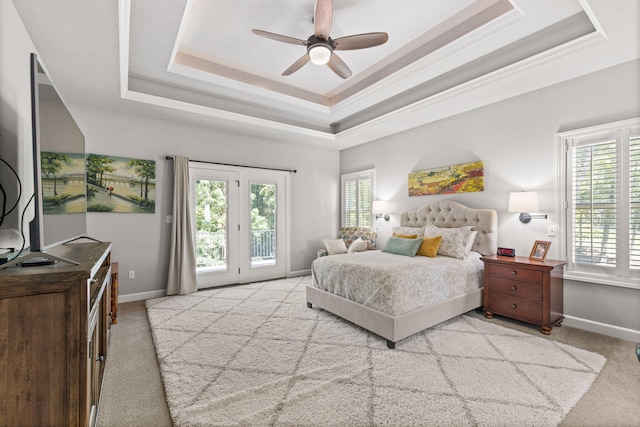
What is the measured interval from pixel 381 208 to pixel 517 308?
2570 mm

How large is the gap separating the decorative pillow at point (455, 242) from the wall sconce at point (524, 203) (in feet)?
1.89

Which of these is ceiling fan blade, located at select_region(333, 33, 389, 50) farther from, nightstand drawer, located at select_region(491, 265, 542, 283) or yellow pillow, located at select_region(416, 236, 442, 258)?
nightstand drawer, located at select_region(491, 265, 542, 283)

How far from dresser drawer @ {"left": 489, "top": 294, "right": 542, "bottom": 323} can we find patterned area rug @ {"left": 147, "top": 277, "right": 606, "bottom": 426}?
0.24 m

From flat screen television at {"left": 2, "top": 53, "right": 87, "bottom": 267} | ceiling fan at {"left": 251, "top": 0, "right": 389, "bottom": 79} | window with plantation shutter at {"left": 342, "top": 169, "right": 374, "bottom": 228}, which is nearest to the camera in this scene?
flat screen television at {"left": 2, "top": 53, "right": 87, "bottom": 267}

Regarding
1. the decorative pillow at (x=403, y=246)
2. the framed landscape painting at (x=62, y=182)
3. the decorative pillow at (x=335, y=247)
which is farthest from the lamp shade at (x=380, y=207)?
the framed landscape painting at (x=62, y=182)

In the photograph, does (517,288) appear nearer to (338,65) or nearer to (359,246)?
(359,246)

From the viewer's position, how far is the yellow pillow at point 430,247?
3.65m

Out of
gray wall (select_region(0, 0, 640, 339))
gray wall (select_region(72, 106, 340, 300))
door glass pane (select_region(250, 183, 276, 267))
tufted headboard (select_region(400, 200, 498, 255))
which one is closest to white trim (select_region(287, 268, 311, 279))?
gray wall (select_region(0, 0, 640, 339))

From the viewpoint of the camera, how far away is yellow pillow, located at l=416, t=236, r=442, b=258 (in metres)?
3.65

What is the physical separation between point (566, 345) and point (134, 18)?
495cm

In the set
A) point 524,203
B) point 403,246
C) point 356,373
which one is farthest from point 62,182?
point 524,203

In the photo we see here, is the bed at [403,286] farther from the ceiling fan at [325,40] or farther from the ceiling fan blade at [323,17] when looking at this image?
the ceiling fan blade at [323,17]

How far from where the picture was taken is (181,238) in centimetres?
439

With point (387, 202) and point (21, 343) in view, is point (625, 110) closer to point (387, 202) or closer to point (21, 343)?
point (387, 202)
